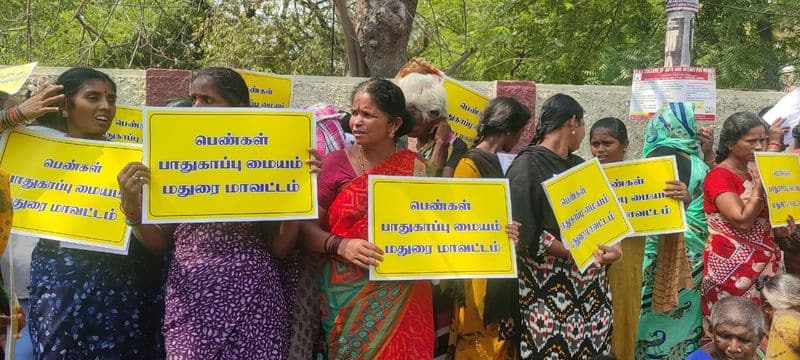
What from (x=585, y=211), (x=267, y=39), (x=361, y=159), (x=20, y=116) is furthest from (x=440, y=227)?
(x=267, y=39)

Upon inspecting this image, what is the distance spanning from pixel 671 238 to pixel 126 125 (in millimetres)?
2937

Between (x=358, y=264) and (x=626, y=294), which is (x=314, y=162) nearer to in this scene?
(x=358, y=264)

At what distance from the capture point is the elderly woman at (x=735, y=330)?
10.8 ft

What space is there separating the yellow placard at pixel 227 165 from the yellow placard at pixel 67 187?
31 centimetres

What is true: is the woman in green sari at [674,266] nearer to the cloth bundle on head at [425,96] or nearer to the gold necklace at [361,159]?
the cloth bundle on head at [425,96]

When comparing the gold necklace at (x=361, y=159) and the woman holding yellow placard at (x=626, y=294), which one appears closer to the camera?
the gold necklace at (x=361, y=159)

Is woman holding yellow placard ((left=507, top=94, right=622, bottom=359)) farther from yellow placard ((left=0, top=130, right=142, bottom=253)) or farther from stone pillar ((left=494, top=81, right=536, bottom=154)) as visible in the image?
stone pillar ((left=494, top=81, right=536, bottom=154))

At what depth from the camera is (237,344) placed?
9.25 ft

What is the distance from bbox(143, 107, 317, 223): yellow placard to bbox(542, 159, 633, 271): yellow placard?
1065mm

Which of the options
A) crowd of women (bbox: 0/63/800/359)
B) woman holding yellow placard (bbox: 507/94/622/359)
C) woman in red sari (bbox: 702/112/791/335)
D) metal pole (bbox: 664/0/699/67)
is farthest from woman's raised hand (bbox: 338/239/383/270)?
metal pole (bbox: 664/0/699/67)

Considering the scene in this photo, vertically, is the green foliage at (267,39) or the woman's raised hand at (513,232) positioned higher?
the green foliage at (267,39)

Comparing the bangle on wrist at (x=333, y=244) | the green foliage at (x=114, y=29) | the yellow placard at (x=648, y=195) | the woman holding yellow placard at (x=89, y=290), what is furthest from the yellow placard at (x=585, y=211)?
the green foliage at (x=114, y=29)

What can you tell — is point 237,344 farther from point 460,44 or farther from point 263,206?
point 460,44

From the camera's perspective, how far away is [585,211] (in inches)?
132
